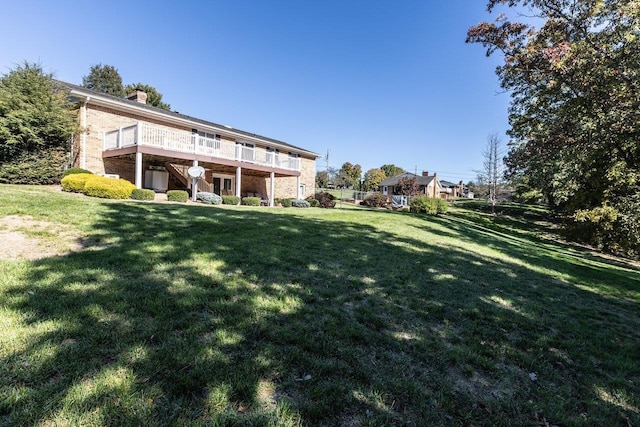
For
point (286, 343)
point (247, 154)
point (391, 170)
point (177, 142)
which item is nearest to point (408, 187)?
point (247, 154)

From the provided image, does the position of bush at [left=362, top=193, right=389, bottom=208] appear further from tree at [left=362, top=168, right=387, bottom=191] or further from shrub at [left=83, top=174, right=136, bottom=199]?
tree at [left=362, top=168, right=387, bottom=191]

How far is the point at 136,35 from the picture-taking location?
15.9 meters

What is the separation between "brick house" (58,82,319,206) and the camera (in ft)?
49.2

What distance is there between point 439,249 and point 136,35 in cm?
1814

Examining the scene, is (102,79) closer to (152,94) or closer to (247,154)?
(152,94)

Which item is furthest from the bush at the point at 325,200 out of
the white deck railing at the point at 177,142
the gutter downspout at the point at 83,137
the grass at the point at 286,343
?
the grass at the point at 286,343

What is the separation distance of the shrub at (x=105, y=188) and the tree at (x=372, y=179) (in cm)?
5649

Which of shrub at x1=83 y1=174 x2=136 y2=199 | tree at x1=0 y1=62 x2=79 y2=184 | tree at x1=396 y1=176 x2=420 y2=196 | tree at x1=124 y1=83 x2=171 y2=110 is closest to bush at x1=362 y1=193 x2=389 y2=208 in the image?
tree at x1=396 y1=176 x2=420 y2=196

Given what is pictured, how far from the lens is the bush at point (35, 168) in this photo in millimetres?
12453

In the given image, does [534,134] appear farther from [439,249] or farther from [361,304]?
[361,304]

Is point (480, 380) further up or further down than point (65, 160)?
further down

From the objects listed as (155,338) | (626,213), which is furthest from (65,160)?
(626,213)

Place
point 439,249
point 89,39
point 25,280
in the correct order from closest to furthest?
point 25,280 → point 439,249 → point 89,39

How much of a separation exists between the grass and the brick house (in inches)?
450
